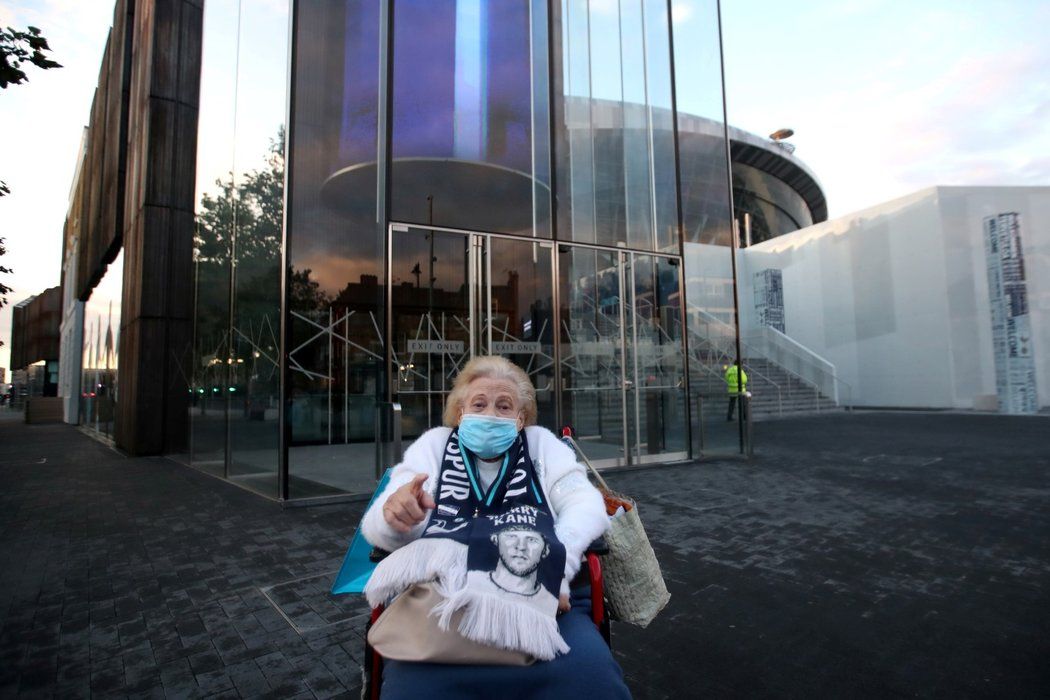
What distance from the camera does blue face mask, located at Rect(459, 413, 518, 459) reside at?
74.9 inches

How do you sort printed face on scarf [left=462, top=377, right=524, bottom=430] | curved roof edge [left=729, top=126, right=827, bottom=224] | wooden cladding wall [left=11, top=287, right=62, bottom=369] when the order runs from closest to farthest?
printed face on scarf [left=462, top=377, right=524, bottom=430] < curved roof edge [left=729, top=126, right=827, bottom=224] < wooden cladding wall [left=11, top=287, right=62, bottom=369]

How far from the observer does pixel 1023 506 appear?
5.29m

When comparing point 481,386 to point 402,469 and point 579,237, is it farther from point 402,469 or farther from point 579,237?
point 579,237

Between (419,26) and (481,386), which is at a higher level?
(419,26)

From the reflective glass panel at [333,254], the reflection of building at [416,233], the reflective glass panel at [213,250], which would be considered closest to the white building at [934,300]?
the reflection of building at [416,233]

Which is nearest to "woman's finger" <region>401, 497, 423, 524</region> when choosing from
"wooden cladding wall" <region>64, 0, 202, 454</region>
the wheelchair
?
the wheelchair

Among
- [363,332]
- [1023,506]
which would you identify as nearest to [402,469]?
[1023,506]

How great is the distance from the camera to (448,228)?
7270 millimetres

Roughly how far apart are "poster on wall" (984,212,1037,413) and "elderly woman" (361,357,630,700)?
19429 mm

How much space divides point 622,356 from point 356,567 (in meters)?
6.83

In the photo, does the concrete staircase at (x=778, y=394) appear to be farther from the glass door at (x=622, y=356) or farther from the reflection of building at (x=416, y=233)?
the glass door at (x=622, y=356)

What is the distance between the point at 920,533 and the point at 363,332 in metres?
9.00

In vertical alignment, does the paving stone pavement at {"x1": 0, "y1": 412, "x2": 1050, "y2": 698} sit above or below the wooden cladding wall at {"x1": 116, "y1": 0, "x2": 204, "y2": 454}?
below

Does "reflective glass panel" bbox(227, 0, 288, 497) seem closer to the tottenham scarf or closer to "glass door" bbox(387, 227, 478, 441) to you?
"glass door" bbox(387, 227, 478, 441)
